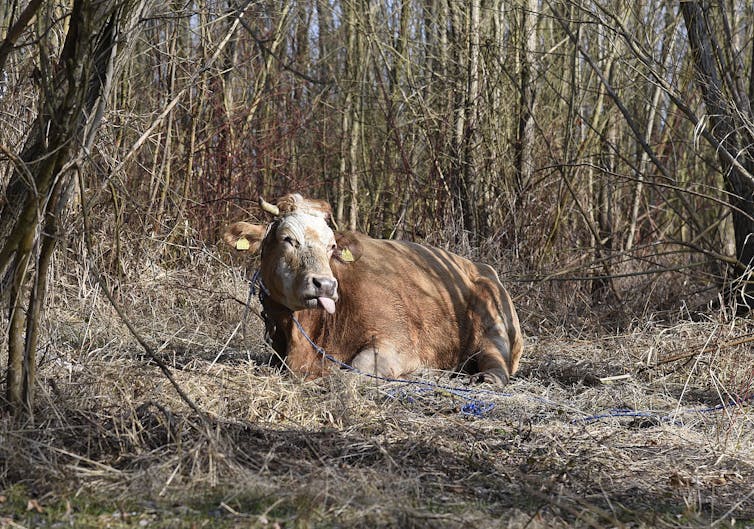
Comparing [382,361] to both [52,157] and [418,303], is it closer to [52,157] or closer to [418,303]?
[418,303]

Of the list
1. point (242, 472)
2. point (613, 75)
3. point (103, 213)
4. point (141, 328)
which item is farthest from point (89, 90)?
point (613, 75)

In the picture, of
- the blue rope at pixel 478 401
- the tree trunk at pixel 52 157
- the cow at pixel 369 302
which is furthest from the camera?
the cow at pixel 369 302

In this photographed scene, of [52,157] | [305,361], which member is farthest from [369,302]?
[52,157]

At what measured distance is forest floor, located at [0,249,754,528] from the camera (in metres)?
3.50

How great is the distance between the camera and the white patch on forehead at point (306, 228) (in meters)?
6.07

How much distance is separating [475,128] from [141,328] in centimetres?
500

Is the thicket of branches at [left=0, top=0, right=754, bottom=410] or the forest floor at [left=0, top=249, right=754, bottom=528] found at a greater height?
the thicket of branches at [left=0, top=0, right=754, bottom=410]

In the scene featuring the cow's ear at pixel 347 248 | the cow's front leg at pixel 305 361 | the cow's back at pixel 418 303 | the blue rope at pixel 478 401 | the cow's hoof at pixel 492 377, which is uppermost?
the cow's ear at pixel 347 248

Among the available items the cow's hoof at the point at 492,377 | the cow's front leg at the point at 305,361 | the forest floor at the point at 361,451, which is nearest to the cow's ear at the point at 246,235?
the cow's front leg at the point at 305,361

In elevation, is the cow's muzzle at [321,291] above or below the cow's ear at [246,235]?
below

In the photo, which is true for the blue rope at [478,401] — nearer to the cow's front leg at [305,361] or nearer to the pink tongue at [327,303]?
the cow's front leg at [305,361]

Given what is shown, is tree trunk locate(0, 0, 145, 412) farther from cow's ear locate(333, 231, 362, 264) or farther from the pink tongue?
cow's ear locate(333, 231, 362, 264)

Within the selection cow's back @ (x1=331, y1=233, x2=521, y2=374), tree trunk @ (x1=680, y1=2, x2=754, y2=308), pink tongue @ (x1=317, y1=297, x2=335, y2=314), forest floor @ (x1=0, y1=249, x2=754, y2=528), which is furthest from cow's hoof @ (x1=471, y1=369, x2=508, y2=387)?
tree trunk @ (x1=680, y1=2, x2=754, y2=308)

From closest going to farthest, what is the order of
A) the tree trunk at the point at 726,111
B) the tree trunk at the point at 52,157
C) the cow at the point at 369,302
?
1. the tree trunk at the point at 52,157
2. the cow at the point at 369,302
3. the tree trunk at the point at 726,111
